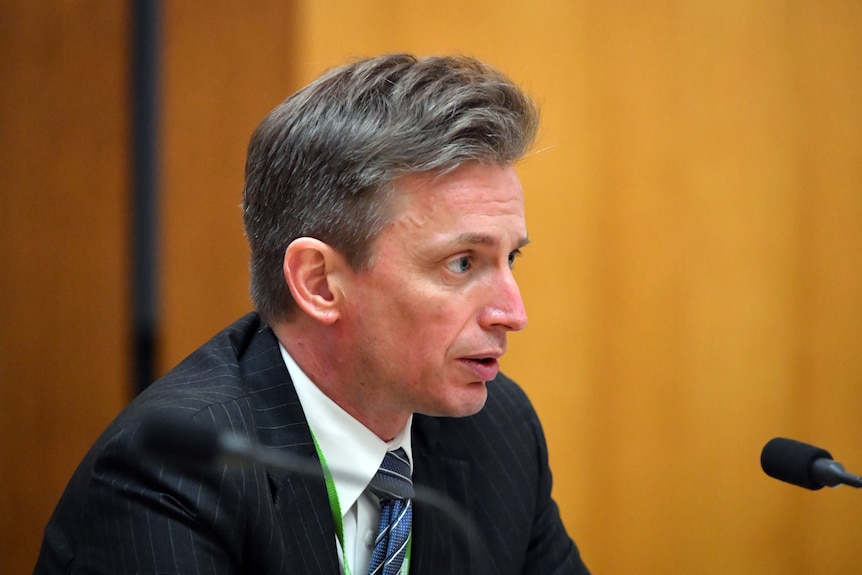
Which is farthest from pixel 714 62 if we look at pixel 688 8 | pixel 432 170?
pixel 432 170

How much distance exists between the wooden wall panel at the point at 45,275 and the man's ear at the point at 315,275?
258 millimetres

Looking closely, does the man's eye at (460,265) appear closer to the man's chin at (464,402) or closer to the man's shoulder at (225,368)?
the man's chin at (464,402)

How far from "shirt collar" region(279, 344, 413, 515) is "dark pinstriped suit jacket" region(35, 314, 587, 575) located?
56 millimetres

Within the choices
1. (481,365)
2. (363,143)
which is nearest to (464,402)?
(481,365)

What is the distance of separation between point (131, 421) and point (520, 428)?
688mm

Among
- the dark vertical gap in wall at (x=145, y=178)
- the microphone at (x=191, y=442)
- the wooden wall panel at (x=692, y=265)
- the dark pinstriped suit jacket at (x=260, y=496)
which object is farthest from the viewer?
the wooden wall panel at (x=692, y=265)

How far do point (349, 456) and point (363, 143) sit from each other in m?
0.44

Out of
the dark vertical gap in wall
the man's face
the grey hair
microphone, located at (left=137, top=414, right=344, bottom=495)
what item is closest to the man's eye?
the man's face

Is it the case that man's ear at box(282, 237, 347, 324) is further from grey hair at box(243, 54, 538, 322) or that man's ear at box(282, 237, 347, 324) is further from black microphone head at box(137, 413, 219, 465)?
black microphone head at box(137, 413, 219, 465)

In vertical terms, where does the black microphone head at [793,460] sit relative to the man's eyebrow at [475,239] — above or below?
below

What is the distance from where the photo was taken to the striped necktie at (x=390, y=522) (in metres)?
1.20

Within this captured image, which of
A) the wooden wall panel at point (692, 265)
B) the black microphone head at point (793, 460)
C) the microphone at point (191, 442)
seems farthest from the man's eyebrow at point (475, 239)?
the wooden wall panel at point (692, 265)

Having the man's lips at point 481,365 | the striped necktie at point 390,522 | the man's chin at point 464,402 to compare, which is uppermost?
the man's lips at point 481,365

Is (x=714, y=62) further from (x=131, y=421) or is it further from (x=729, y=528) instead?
(x=131, y=421)
